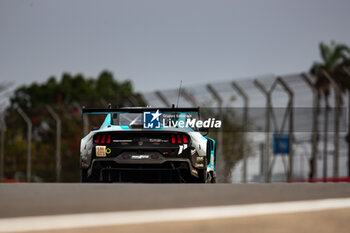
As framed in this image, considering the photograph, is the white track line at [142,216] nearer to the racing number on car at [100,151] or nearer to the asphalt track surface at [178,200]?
the asphalt track surface at [178,200]

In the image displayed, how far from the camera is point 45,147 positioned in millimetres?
22625

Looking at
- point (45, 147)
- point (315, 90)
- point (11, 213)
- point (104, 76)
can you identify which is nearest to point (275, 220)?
point (11, 213)

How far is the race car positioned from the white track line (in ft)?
7.09

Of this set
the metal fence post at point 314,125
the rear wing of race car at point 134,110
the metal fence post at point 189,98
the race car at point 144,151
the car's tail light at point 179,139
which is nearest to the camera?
the rear wing of race car at point 134,110

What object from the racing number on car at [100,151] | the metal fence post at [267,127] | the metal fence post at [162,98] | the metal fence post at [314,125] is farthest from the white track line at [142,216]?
the metal fence post at [267,127]

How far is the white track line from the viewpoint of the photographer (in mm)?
3396

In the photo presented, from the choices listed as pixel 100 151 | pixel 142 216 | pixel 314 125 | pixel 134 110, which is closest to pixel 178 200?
pixel 134 110

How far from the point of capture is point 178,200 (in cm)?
551

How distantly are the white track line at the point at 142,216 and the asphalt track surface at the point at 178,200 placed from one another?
2.7 inches

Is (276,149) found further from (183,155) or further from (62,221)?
(62,221)

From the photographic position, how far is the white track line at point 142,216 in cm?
340

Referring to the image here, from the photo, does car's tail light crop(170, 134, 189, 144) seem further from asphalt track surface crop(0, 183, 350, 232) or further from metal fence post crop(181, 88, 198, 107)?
metal fence post crop(181, 88, 198, 107)

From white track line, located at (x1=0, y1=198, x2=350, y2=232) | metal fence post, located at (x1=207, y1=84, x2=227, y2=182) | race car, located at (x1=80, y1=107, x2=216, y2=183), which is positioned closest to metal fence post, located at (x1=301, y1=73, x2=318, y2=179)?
metal fence post, located at (x1=207, y1=84, x2=227, y2=182)

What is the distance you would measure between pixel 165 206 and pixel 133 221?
1520mm
